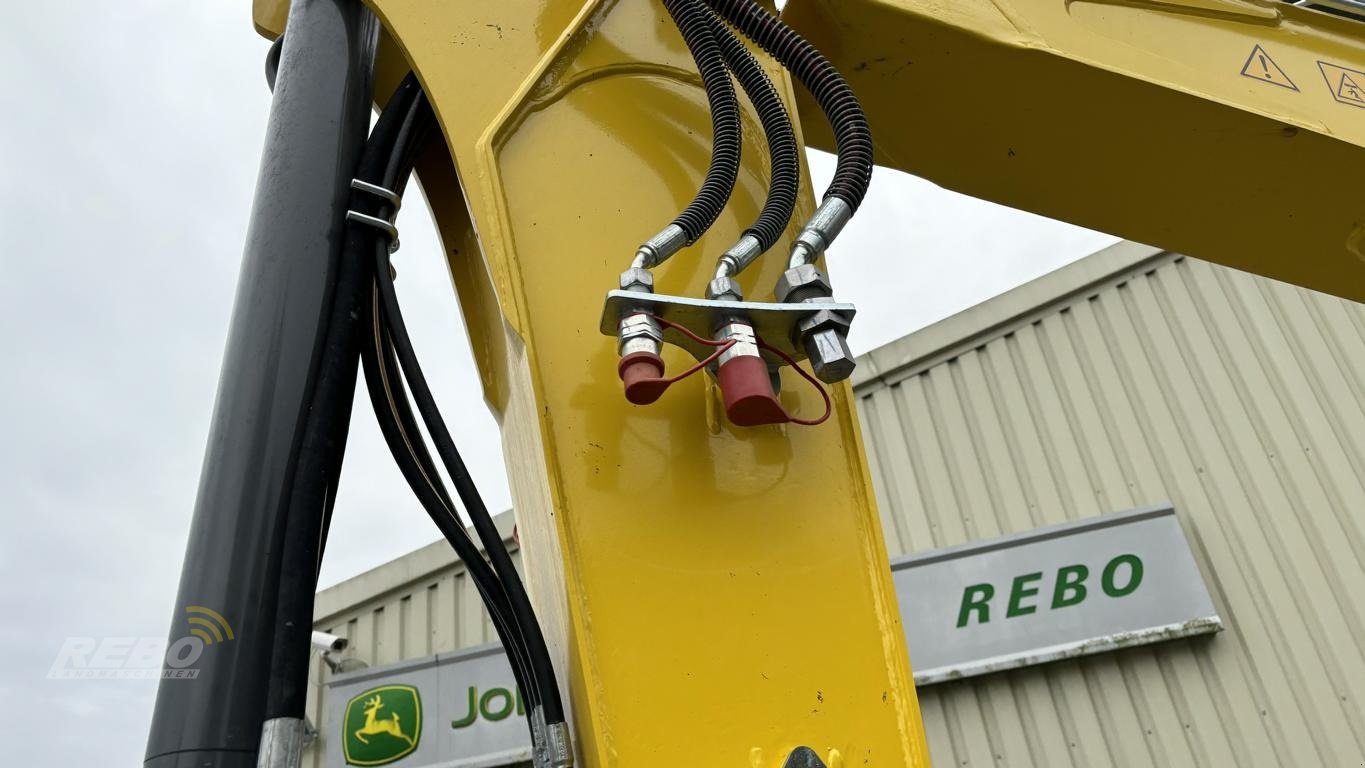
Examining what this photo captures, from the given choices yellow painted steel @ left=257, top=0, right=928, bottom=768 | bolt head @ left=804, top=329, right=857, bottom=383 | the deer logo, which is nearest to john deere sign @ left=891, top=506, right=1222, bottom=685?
the deer logo

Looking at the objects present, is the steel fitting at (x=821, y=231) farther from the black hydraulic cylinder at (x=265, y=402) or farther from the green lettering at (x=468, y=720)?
the green lettering at (x=468, y=720)

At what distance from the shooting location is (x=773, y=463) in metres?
0.99

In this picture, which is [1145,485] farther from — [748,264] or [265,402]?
[265,402]

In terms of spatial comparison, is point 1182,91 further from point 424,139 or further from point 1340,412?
point 1340,412

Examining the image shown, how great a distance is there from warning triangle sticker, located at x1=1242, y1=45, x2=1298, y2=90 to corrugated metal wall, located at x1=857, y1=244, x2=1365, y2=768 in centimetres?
350

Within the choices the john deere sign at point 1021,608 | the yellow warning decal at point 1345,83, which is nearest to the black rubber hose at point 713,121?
the yellow warning decal at point 1345,83

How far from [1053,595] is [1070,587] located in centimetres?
9

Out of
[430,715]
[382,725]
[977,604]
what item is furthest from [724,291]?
[382,725]

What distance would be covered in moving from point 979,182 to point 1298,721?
3714 millimetres

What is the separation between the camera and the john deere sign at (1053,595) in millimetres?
4414

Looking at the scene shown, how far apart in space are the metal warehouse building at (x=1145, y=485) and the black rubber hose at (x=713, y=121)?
4.06 m

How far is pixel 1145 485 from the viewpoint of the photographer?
474 cm

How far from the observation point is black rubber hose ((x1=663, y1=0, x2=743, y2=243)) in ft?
3.24

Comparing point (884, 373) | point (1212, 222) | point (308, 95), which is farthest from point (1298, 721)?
point (308, 95)
